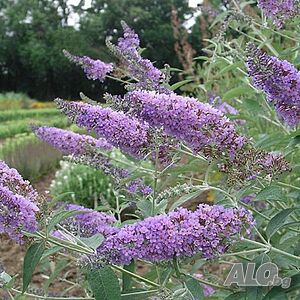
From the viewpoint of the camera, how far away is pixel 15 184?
108 cm

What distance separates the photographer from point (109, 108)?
3.90 ft

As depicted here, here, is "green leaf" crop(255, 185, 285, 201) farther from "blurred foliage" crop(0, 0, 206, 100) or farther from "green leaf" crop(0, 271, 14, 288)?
"blurred foliage" crop(0, 0, 206, 100)

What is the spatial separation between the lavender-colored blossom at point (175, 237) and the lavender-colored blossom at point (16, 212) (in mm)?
158

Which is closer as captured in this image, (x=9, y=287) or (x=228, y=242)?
(x=228, y=242)

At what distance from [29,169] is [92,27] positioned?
697 inches

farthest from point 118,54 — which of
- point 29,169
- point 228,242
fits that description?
point 29,169

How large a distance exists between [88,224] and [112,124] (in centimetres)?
29

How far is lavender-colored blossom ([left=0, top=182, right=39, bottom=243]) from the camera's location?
1.02m

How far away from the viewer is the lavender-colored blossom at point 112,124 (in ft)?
3.76

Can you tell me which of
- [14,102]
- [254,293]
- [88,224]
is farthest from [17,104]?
[254,293]

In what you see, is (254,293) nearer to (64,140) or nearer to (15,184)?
(15,184)

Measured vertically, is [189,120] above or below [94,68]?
above

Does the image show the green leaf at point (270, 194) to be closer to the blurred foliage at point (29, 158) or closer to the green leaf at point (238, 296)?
the green leaf at point (238, 296)

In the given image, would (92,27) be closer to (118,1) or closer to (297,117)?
(118,1)
